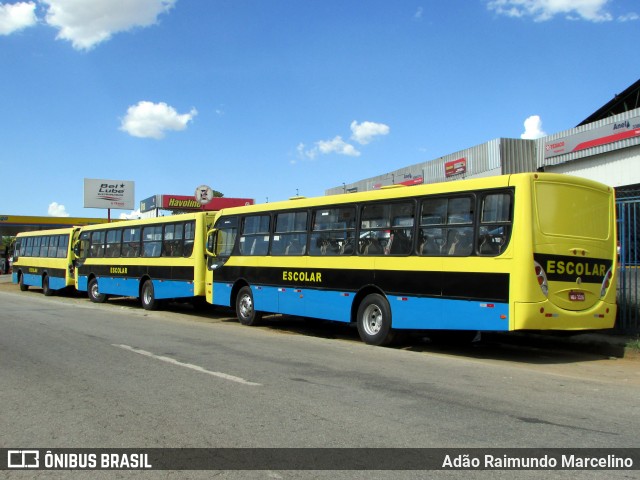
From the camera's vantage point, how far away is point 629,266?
11414 mm

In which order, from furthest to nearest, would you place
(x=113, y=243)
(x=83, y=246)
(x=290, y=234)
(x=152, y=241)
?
(x=83, y=246) < (x=113, y=243) < (x=152, y=241) < (x=290, y=234)

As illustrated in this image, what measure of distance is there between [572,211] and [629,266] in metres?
3.00

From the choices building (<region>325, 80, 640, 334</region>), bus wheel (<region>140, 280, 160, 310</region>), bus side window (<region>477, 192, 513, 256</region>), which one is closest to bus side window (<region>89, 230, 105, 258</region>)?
bus wheel (<region>140, 280, 160, 310</region>)

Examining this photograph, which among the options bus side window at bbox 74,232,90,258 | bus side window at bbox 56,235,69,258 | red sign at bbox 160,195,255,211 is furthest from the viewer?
red sign at bbox 160,195,255,211

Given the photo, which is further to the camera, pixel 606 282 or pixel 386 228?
pixel 386 228

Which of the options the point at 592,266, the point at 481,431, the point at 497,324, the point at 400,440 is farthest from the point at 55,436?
the point at 592,266

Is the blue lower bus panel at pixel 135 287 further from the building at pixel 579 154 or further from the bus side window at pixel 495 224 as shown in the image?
the building at pixel 579 154

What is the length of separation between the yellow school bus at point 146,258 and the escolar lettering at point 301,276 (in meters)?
4.46

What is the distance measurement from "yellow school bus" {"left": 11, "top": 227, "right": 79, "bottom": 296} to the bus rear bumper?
2152cm

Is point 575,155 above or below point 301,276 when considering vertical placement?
above

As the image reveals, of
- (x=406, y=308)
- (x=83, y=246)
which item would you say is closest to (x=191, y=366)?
(x=406, y=308)

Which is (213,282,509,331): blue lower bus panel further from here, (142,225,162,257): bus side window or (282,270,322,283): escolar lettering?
(142,225,162,257): bus side window

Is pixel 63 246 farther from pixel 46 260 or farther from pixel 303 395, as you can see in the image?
pixel 303 395

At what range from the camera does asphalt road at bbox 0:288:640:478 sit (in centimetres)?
521
